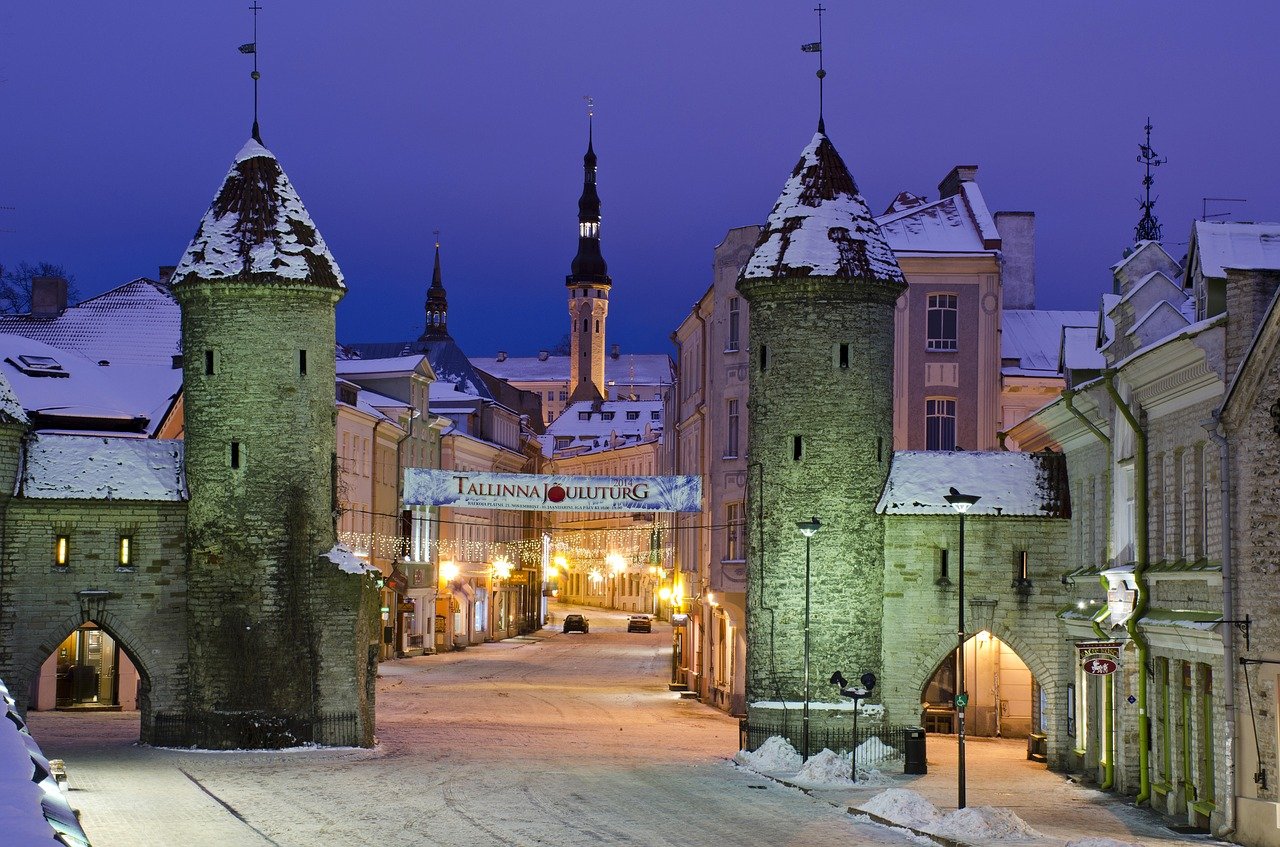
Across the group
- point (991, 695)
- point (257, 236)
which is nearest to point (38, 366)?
point (257, 236)

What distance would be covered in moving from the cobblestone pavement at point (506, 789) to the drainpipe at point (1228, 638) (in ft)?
3.54

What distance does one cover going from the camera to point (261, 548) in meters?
39.2

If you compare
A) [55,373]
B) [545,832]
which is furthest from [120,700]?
[545,832]

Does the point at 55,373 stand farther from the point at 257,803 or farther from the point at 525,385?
the point at 525,385

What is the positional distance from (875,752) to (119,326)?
97.9 feet

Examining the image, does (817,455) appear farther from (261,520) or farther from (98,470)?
(98,470)

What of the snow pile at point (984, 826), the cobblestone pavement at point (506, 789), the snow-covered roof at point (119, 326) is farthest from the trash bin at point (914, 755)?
the snow-covered roof at point (119, 326)

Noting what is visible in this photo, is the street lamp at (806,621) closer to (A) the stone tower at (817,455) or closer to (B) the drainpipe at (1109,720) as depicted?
(A) the stone tower at (817,455)

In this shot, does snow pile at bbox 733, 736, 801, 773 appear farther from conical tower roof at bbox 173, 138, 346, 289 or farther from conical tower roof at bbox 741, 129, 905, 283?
conical tower roof at bbox 173, 138, 346, 289

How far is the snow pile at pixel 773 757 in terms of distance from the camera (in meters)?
35.7

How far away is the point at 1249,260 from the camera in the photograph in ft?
88.4

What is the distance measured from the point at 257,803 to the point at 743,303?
79.9ft

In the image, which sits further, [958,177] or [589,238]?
Result: [589,238]

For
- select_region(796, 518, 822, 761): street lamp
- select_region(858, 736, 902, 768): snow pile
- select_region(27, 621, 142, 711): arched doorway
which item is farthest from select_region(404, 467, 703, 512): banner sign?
select_region(27, 621, 142, 711): arched doorway
